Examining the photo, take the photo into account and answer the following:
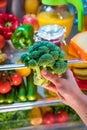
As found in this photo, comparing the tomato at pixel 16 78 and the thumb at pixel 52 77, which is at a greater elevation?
the thumb at pixel 52 77

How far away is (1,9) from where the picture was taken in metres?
1.80

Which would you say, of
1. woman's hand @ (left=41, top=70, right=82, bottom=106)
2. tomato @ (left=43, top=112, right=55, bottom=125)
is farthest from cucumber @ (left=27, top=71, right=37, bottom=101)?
woman's hand @ (left=41, top=70, right=82, bottom=106)

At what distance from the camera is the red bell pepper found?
1.60 m

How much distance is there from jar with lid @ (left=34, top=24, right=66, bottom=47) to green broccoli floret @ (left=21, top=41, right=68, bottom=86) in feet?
0.93

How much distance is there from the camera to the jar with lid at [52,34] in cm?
146

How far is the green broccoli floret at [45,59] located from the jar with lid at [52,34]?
0.28 m

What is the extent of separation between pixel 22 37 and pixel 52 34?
162 millimetres

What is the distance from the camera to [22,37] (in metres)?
1.54

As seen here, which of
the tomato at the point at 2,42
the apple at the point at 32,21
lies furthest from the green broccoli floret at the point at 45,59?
the apple at the point at 32,21

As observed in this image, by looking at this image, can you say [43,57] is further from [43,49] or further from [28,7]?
[28,7]

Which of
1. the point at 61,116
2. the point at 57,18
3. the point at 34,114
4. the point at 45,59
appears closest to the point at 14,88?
the point at 34,114

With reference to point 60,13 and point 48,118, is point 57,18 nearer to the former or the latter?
point 60,13

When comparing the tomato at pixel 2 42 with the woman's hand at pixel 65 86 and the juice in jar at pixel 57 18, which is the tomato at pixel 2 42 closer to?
the juice in jar at pixel 57 18

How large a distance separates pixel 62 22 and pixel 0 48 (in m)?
0.34
